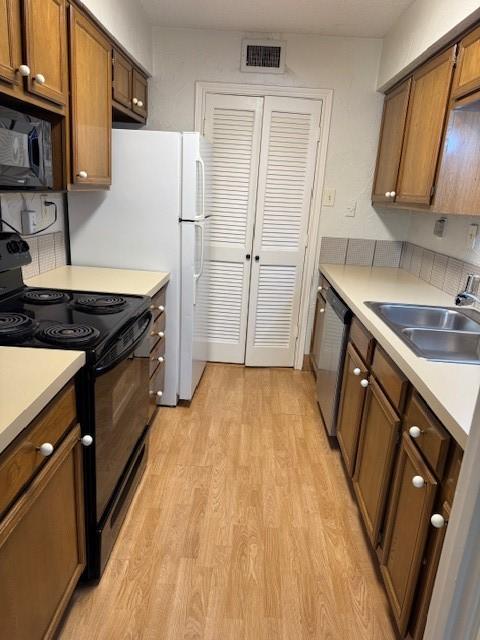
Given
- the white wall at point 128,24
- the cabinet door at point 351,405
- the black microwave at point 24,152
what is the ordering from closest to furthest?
1. the black microwave at point 24,152
2. the cabinet door at point 351,405
3. the white wall at point 128,24

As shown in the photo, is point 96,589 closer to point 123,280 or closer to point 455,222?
point 123,280

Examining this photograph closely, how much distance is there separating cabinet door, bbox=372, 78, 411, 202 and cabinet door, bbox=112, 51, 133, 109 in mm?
1650

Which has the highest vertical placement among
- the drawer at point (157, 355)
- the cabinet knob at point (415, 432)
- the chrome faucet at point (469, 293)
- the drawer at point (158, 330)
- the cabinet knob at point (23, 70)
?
the cabinet knob at point (23, 70)

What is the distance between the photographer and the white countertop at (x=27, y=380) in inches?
39.0

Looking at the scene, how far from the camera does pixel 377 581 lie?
173 cm

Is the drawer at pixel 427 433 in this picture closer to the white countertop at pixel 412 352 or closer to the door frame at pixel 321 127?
the white countertop at pixel 412 352

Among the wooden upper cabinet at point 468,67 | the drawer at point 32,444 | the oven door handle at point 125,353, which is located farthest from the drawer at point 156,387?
the wooden upper cabinet at point 468,67

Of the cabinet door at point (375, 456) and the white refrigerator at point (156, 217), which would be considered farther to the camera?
the white refrigerator at point (156, 217)

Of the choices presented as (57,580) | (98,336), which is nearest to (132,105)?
(98,336)

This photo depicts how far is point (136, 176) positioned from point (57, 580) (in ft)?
6.66

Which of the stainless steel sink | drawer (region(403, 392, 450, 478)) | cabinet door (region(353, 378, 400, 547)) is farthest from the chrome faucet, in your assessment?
drawer (region(403, 392, 450, 478))

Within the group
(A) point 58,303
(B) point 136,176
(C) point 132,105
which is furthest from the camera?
(C) point 132,105

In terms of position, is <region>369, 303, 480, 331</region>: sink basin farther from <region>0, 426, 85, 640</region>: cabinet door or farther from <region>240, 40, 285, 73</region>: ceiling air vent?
<region>240, 40, 285, 73</region>: ceiling air vent

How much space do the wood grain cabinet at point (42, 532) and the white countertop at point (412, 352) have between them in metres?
1.01
